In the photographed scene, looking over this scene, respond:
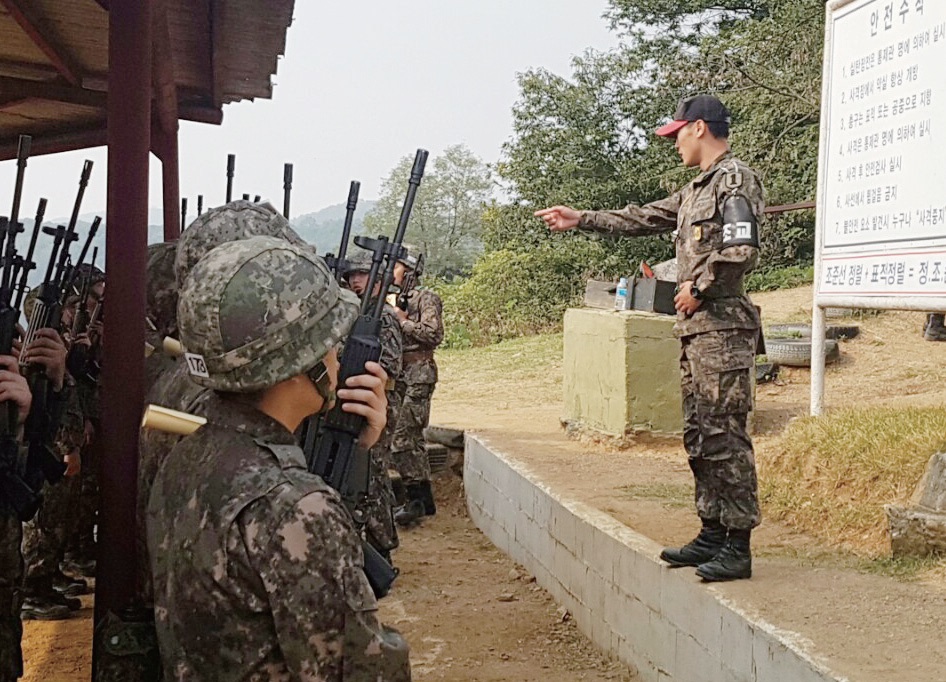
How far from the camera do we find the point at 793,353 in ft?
38.2

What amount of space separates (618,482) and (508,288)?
17.1 metres

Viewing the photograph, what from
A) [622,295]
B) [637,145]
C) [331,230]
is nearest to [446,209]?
[637,145]

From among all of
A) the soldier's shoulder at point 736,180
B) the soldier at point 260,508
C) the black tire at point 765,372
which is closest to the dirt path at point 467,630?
the soldier's shoulder at point 736,180

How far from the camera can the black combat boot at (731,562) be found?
4.65 meters

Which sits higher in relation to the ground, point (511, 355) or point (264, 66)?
point (264, 66)

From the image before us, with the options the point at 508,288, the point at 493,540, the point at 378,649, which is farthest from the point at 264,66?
the point at 508,288

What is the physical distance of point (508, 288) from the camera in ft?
81.0

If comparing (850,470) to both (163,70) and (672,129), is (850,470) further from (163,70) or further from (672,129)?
(163,70)

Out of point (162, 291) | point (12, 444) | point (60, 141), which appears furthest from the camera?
point (60, 141)

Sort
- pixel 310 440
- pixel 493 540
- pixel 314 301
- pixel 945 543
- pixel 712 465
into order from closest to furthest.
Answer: pixel 314 301 < pixel 310 440 < pixel 712 465 < pixel 945 543 < pixel 493 540

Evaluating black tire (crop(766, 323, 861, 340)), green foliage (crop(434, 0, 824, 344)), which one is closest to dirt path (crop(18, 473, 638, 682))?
black tire (crop(766, 323, 861, 340))

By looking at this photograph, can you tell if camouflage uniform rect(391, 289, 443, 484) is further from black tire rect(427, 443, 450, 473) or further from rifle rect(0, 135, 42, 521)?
rifle rect(0, 135, 42, 521)

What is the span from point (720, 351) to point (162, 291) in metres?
2.21

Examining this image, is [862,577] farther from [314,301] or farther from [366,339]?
[314,301]
